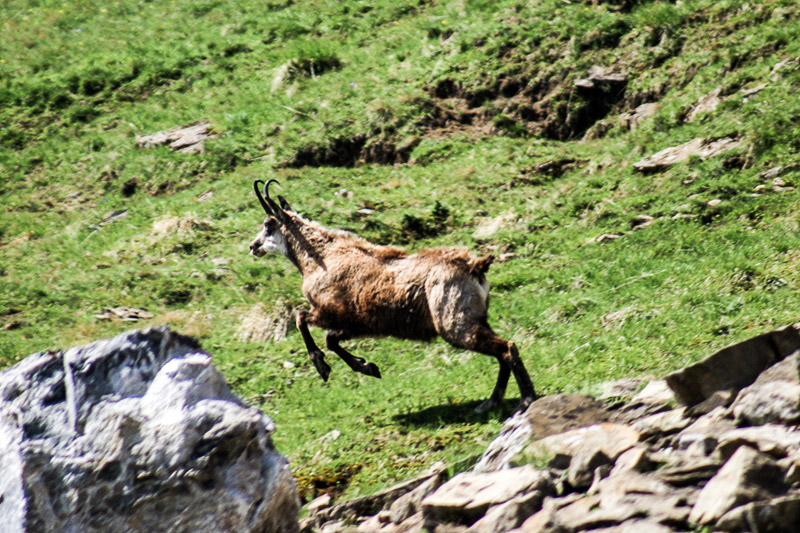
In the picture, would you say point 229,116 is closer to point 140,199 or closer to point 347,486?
point 140,199

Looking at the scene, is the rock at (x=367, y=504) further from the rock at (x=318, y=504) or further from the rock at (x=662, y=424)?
the rock at (x=662, y=424)

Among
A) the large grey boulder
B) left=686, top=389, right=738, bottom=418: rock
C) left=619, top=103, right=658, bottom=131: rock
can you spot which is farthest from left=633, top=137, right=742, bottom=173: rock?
the large grey boulder

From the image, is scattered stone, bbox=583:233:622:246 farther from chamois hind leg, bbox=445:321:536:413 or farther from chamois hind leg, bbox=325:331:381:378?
chamois hind leg, bbox=445:321:536:413

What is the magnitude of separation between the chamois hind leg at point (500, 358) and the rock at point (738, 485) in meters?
3.21

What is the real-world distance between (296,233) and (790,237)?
5858 millimetres

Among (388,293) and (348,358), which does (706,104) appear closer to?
(388,293)

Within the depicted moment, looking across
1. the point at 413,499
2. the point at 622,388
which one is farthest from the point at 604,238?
the point at 413,499

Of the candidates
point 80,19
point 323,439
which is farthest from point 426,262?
point 80,19

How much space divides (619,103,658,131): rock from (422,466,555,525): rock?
10.9 m

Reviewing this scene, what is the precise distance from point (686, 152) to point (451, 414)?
7.04 m

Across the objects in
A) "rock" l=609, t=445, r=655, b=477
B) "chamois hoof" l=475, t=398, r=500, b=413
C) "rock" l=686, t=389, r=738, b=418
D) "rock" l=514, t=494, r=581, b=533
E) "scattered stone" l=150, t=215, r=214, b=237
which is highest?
"rock" l=609, t=445, r=655, b=477

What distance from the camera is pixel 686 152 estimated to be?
1315cm

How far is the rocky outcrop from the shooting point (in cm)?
438

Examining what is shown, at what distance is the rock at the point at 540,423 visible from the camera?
Result: 19.9ft
